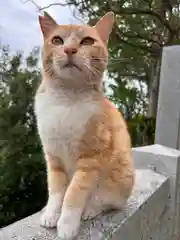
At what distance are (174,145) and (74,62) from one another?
3.25 ft

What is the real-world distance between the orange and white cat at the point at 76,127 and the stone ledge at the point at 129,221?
0.03 metres

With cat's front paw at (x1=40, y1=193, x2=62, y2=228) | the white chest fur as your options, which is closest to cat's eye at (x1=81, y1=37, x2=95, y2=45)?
the white chest fur

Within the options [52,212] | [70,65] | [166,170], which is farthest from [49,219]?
[166,170]

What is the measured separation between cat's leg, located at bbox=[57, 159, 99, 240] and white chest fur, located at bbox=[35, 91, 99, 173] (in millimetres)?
48

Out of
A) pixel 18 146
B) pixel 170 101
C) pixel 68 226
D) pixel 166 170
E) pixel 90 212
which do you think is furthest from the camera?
pixel 18 146

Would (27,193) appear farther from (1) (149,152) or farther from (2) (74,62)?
(2) (74,62)

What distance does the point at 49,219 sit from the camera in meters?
0.84

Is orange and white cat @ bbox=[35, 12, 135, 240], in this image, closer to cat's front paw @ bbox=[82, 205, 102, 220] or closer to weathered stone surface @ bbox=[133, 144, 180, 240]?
cat's front paw @ bbox=[82, 205, 102, 220]

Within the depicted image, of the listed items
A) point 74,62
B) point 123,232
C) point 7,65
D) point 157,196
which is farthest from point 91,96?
point 7,65

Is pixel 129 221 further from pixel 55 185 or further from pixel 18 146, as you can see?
pixel 18 146

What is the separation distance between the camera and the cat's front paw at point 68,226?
79 cm

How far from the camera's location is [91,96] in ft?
3.01

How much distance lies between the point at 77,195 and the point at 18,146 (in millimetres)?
1670

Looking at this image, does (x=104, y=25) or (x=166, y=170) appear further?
(x=166, y=170)
